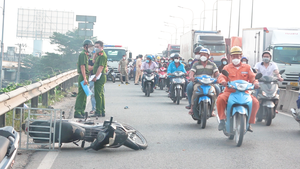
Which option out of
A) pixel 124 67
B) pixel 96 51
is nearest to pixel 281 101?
pixel 96 51

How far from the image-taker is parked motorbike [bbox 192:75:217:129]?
32.1ft

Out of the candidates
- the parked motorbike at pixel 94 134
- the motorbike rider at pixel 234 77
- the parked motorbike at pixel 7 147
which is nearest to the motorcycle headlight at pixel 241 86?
the motorbike rider at pixel 234 77

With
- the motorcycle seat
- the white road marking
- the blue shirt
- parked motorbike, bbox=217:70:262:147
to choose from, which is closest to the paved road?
the white road marking

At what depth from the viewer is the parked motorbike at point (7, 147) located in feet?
14.1

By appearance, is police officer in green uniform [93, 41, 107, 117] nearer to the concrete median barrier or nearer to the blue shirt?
the blue shirt

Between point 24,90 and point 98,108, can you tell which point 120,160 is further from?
point 98,108

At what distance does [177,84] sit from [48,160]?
9497 mm

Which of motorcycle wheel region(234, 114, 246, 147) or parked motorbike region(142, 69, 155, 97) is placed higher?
parked motorbike region(142, 69, 155, 97)

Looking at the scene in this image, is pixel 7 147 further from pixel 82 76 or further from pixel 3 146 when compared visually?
pixel 82 76

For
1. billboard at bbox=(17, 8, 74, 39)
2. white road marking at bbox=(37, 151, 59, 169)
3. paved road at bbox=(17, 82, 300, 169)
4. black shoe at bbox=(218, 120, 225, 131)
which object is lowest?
white road marking at bbox=(37, 151, 59, 169)

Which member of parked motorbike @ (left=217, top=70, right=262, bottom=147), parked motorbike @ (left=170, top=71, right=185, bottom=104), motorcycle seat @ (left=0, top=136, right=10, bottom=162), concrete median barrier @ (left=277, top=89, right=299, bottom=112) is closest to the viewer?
motorcycle seat @ (left=0, top=136, right=10, bottom=162)

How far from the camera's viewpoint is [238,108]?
7.89 m

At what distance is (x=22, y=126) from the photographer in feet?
23.4

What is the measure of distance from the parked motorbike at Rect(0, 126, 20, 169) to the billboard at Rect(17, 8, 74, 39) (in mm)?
75975
